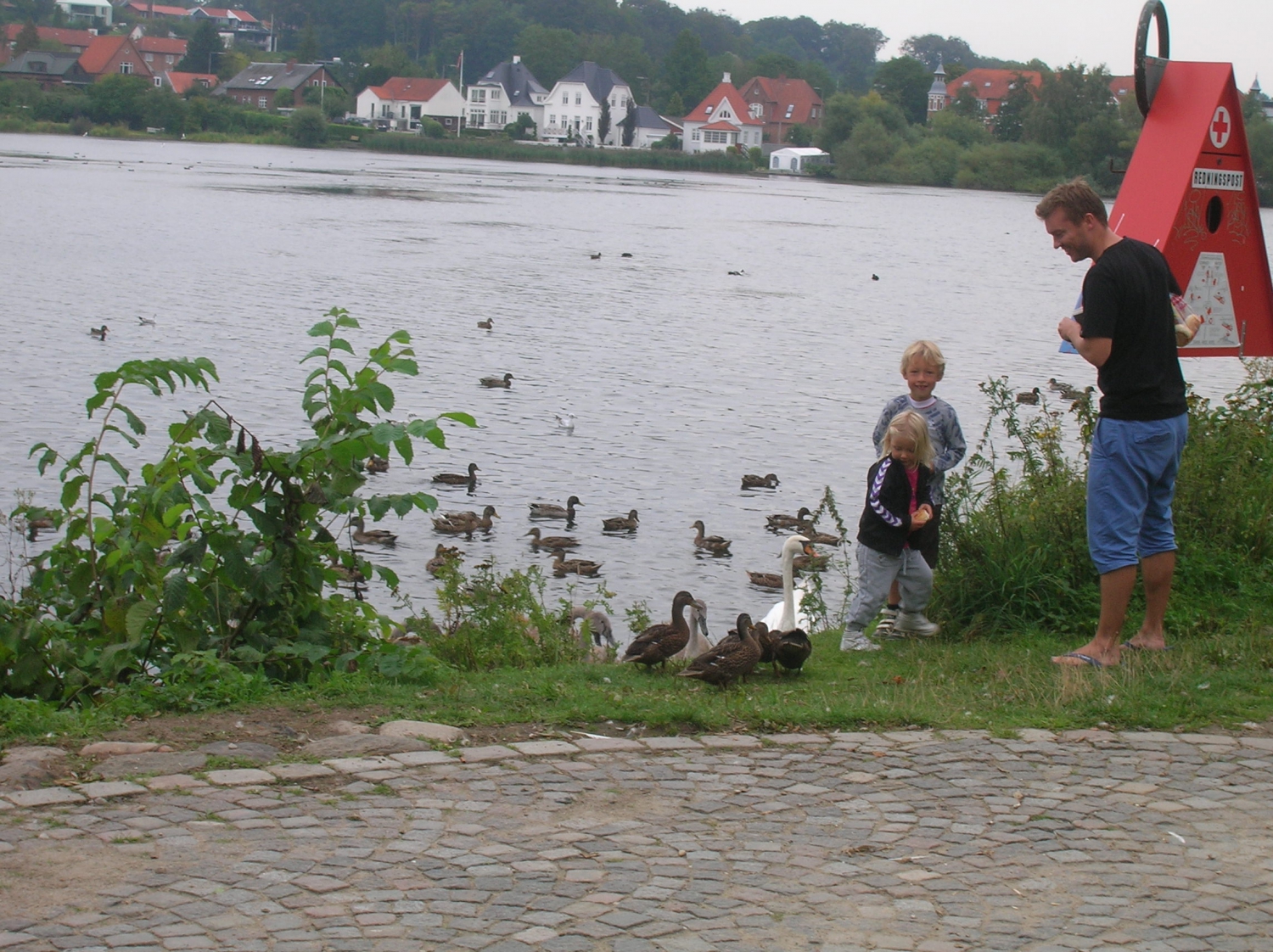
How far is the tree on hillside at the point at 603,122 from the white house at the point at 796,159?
18226 millimetres

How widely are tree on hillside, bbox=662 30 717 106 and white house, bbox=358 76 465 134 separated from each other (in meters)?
28.4

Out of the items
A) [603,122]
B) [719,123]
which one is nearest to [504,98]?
[603,122]

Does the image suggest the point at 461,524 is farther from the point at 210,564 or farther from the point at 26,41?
the point at 26,41

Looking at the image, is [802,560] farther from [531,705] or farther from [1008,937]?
[1008,937]

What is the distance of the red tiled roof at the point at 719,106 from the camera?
509ft

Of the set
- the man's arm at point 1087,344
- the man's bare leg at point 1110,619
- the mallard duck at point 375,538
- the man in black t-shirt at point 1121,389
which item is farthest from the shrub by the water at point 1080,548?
the mallard duck at point 375,538

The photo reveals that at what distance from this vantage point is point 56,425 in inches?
701

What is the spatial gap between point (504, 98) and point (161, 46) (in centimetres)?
5218

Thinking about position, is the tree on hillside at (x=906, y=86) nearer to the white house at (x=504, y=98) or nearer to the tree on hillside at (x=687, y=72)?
the tree on hillside at (x=687, y=72)

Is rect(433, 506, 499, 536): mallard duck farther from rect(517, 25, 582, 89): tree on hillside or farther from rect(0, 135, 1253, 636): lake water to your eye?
rect(517, 25, 582, 89): tree on hillside

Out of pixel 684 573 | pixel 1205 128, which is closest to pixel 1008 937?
pixel 1205 128

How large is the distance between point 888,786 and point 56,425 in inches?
597

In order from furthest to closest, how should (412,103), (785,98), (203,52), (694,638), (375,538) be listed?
(203,52) → (785,98) → (412,103) → (375,538) → (694,638)

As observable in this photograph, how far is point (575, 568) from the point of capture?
13.8m
